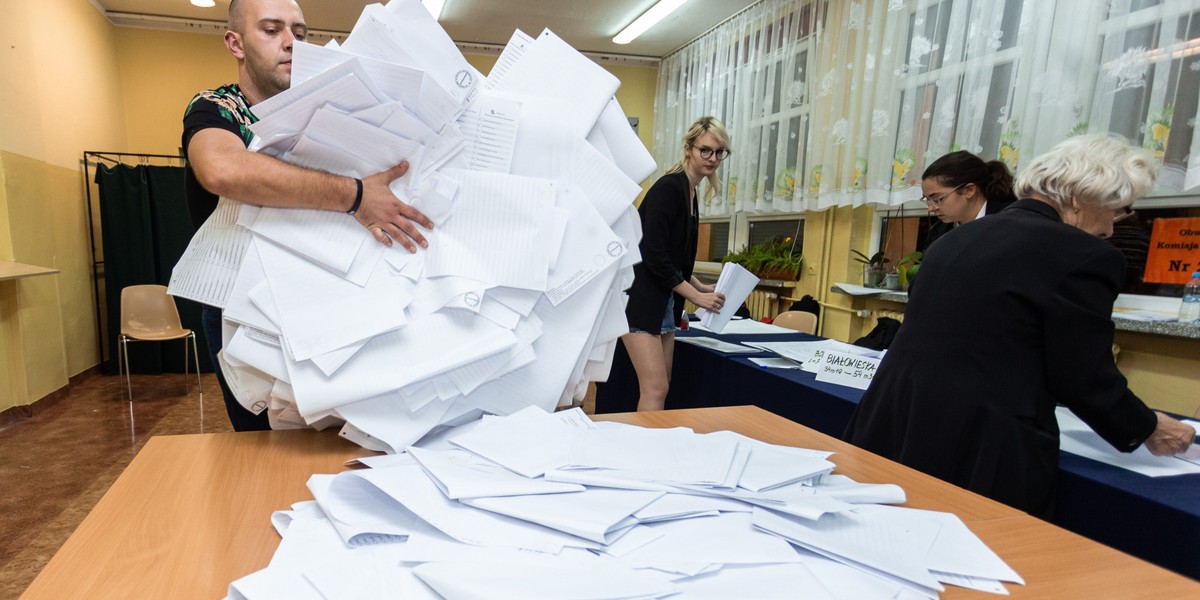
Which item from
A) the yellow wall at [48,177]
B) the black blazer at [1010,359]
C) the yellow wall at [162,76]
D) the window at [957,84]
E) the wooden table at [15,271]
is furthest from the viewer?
the yellow wall at [162,76]

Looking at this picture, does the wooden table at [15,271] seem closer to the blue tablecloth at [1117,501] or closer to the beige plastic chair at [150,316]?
the beige plastic chair at [150,316]

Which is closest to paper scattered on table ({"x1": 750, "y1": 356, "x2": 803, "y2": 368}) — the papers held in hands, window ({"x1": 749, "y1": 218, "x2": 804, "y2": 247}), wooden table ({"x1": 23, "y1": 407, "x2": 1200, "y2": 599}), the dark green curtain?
the papers held in hands

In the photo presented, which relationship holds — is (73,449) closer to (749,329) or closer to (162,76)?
(749,329)

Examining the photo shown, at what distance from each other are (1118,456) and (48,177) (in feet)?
17.6

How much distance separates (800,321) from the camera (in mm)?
3502

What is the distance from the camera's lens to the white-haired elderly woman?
1141 millimetres

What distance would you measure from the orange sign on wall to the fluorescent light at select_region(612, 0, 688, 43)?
3327mm

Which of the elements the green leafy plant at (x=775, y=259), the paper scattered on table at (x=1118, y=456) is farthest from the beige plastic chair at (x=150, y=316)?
the paper scattered on table at (x=1118, y=456)

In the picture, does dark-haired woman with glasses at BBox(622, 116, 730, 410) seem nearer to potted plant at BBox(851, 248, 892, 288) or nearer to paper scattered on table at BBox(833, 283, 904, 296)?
paper scattered on table at BBox(833, 283, 904, 296)

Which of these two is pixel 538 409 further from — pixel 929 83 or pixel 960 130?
pixel 929 83

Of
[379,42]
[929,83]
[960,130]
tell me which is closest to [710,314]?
[960,130]

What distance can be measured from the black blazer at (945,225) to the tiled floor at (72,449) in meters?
3.06

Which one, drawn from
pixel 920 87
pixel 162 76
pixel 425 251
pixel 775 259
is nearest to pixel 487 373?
pixel 425 251

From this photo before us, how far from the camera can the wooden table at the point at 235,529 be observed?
469mm
